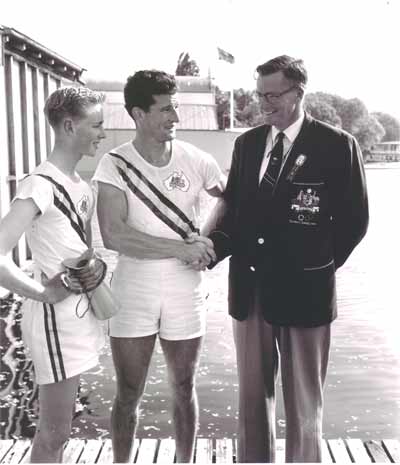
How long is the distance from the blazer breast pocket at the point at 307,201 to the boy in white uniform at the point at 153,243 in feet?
1.13

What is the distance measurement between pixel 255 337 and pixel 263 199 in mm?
588

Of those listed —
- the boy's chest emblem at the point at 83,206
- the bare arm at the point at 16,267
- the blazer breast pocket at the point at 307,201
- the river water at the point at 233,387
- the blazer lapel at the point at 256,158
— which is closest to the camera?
the bare arm at the point at 16,267

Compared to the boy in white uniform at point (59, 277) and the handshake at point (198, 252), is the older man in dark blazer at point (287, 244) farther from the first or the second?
the boy in white uniform at point (59, 277)

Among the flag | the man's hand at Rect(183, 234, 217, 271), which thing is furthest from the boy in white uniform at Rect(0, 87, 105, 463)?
the flag

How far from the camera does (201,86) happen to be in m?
34.2

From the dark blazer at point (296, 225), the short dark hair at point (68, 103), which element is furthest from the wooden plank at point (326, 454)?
the short dark hair at point (68, 103)

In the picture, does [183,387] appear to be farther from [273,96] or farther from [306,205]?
[273,96]

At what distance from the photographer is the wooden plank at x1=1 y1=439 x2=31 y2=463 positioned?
143 inches

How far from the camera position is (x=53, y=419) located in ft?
7.74

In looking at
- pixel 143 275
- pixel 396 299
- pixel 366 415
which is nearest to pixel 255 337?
pixel 143 275

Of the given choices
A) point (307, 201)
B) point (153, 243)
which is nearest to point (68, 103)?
point (153, 243)

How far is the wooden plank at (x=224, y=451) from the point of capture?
3.73m

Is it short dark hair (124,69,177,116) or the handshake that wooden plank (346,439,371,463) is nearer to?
the handshake

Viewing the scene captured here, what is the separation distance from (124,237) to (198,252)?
0.30m
